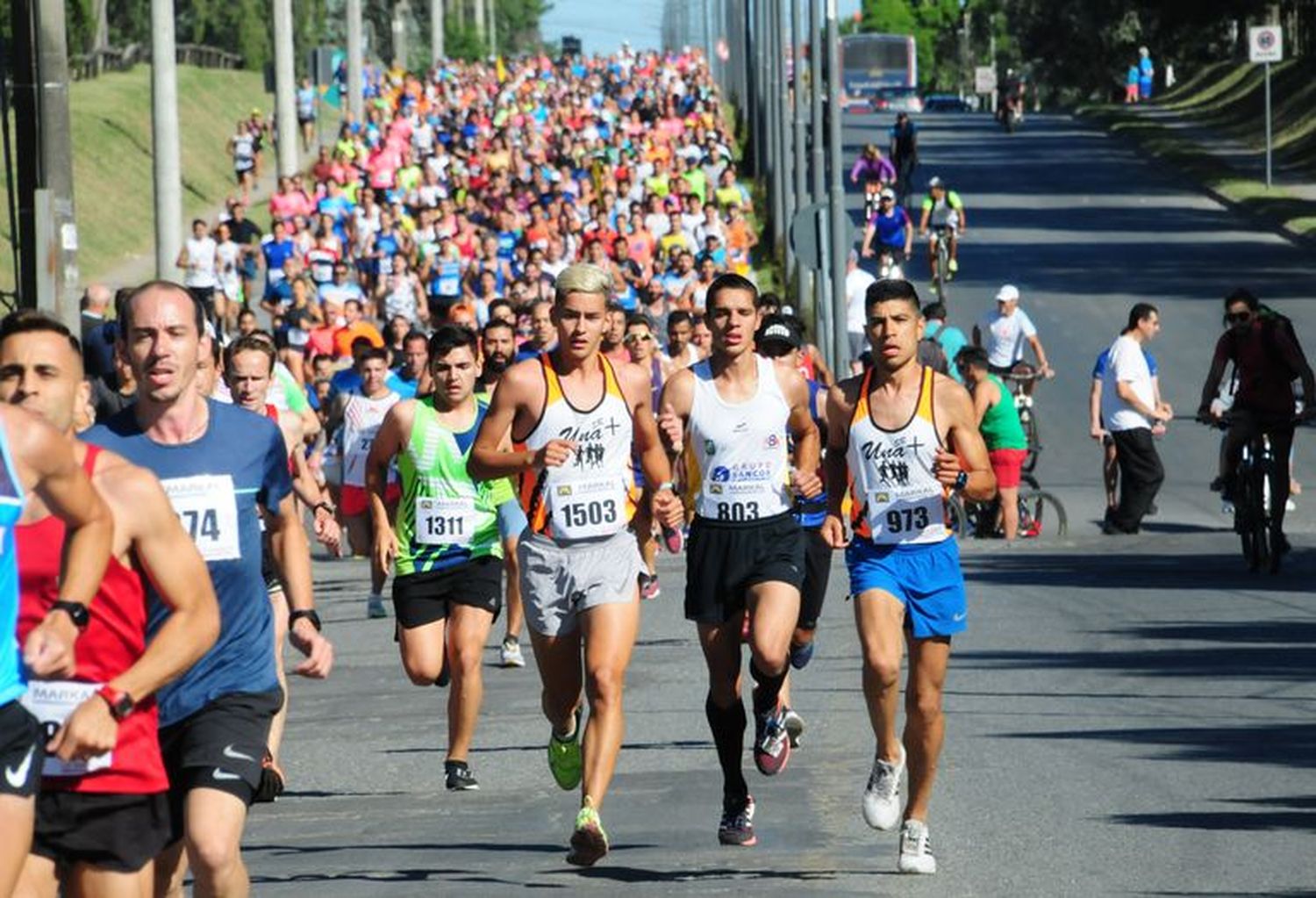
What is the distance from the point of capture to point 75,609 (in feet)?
21.2

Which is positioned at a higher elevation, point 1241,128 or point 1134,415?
point 1241,128

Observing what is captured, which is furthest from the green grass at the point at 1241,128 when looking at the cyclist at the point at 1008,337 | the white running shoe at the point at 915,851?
the white running shoe at the point at 915,851

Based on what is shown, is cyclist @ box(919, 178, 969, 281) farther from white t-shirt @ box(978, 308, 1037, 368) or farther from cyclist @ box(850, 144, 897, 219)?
white t-shirt @ box(978, 308, 1037, 368)

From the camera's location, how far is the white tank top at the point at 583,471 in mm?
10578

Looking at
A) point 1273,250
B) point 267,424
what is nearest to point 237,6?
point 1273,250

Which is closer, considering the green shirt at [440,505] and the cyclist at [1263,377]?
the green shirt at [440,505]

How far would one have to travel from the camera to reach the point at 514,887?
9.63m

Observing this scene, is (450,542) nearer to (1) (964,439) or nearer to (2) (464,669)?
(2) (464,669)

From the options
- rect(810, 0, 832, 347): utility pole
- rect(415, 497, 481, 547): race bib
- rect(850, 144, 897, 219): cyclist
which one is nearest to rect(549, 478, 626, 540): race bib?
rect(415, 497, 481, 547): race bib

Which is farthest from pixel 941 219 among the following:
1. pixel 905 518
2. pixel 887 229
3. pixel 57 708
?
pixel 57 708

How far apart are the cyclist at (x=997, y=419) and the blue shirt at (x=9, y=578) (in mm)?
17543

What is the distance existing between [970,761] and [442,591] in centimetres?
226

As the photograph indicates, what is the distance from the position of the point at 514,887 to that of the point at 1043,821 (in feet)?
6.57

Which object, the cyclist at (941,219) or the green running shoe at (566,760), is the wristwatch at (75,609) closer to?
the green running shoe at (566,760)
